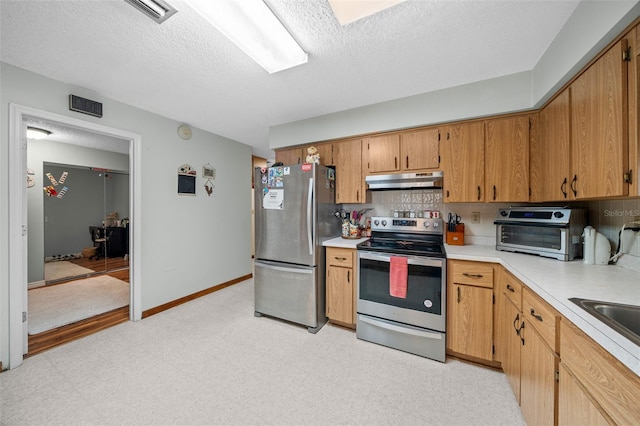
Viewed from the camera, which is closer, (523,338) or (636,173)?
(636,173)

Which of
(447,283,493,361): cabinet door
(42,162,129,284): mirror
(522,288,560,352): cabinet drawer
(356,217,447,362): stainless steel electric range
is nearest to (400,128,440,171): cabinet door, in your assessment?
(356,217,447,362): stainless steel electric range

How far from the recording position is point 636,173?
41.3 inches

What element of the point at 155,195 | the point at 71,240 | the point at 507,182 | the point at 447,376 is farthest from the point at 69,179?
the point at 507,182

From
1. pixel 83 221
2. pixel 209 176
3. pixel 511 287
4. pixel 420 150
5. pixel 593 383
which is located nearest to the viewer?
pixel 593 383

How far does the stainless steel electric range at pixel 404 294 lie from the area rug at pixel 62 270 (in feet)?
16.8

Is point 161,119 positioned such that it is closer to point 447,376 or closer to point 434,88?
point 434,88

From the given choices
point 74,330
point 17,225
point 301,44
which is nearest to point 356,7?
point 301,44

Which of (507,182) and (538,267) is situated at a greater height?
(507,182)

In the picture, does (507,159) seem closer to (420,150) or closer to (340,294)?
(420,150)

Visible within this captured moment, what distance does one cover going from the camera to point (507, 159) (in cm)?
208

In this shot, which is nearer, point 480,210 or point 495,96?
point 495,96

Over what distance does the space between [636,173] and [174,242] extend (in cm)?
398

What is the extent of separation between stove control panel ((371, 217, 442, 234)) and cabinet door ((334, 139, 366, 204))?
12.7 inches

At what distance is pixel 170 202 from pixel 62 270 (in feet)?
10.4
